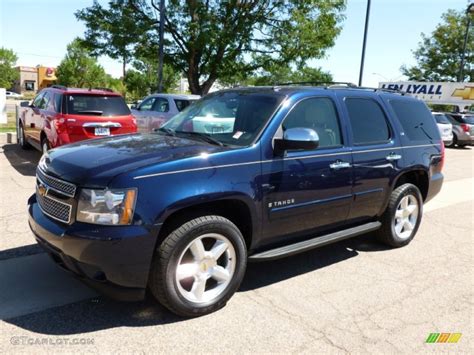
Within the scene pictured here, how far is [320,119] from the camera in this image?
14.3ft

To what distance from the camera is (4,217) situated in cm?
557

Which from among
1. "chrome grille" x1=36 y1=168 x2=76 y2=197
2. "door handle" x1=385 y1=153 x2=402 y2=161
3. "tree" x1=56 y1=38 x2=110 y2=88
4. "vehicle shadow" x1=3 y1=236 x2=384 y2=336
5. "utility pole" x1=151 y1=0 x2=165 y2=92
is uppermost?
"tree" x1=56 y1=38 x2=110 y2=88

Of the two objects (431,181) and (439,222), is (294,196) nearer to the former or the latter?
(431,181)

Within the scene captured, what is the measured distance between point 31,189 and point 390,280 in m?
5.52

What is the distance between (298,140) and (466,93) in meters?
31.5

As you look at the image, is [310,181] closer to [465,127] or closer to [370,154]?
[370,154]

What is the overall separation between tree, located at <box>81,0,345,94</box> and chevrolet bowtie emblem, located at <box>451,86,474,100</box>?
17531 mm

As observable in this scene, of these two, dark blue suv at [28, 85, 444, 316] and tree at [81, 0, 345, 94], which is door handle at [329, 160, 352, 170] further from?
tree at [81, 0, 345, 94]

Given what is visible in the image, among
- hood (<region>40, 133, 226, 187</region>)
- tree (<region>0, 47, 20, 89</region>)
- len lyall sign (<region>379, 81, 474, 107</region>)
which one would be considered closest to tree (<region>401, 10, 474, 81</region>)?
len lyall sign (<region>379, 81, 474, 107</region>)

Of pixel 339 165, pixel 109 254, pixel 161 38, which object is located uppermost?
pixel 161 38

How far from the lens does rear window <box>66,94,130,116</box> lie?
8414mm

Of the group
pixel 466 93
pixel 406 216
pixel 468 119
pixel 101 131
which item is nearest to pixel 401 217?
pixel 406 216

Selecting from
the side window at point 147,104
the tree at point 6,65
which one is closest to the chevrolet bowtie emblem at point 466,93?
the side window at point 147,104

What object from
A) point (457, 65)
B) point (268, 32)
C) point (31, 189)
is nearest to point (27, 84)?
point (457, 65)
